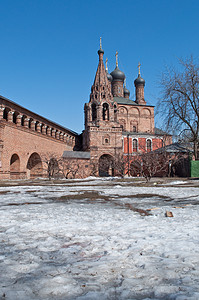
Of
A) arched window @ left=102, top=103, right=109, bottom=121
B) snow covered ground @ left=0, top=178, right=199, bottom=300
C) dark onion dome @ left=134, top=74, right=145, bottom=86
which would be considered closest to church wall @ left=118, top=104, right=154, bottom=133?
dark onion dome @ left=134, top=74, right=145, bottom=86

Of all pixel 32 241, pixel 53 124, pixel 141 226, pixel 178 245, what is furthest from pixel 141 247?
pixel 53 124

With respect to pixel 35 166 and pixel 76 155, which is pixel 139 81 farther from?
pixel 35 166

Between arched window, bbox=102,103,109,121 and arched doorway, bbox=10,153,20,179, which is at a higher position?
arched window, bbox=102,103,109,121

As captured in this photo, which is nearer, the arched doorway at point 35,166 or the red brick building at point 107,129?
the arched doorway at point 35,166

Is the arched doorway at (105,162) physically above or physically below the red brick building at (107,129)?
below

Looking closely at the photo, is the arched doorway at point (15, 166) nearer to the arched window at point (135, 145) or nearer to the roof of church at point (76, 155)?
the roof of church at point (76, 155)

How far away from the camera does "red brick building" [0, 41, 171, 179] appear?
21.2 metres

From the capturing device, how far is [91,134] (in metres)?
34.4

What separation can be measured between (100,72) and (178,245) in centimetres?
3681

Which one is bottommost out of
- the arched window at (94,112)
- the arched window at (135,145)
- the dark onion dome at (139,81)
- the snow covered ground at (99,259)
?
the snow covered ground at (99,259)

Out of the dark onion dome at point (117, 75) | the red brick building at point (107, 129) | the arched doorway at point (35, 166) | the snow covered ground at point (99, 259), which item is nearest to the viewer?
the snow covered ground at point (99, 259)

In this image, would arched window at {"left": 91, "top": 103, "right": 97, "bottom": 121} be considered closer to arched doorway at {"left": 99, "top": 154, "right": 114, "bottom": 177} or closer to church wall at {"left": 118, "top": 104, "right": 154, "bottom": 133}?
arched doorway at {"left": 99, "top": 154, "right": 114, "bottom": 177}

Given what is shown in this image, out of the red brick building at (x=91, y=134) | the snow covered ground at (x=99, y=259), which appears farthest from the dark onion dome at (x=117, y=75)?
the snow covered ground at (x=99, y=259)

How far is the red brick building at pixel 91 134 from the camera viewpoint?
21.2 metres
